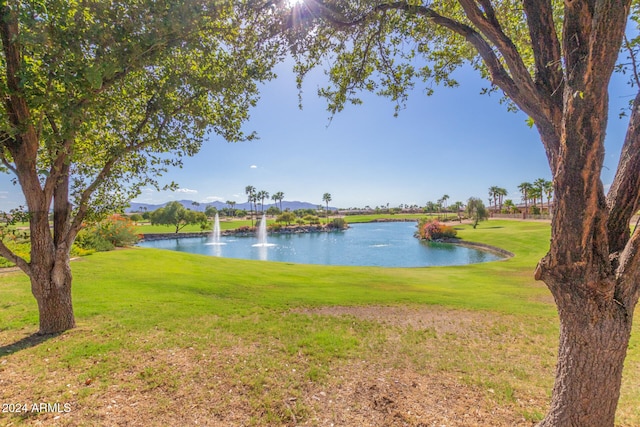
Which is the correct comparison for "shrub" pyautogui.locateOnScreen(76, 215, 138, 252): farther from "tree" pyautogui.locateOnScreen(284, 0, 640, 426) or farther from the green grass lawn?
"tree" pyautogui.locateOnScreen(284, 0, 640, 426)

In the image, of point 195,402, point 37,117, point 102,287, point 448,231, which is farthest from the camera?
point 448,231

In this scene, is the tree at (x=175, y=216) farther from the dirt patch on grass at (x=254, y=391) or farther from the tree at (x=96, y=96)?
the dirt patch on grass at (x=254, y=391)

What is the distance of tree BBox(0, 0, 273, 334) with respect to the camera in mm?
3578

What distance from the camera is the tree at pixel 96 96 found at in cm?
358

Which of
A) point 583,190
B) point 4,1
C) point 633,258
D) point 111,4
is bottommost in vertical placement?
point 633,258

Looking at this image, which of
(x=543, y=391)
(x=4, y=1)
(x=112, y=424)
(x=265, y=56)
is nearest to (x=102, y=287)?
(x=112, y=424)

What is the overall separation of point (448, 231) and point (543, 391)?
48109 millimetres

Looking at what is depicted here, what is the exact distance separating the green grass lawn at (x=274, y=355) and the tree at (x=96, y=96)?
1.84 meters

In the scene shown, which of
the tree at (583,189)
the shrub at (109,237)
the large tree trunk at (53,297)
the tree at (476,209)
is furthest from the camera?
the tree at (476,209)

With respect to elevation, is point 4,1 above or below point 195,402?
above

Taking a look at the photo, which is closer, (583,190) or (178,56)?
(583,190)

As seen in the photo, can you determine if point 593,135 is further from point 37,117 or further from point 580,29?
point 37,117

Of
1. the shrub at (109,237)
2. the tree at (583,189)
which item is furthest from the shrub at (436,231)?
the tree at (583,189)

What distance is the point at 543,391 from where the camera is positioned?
13.3 ft
